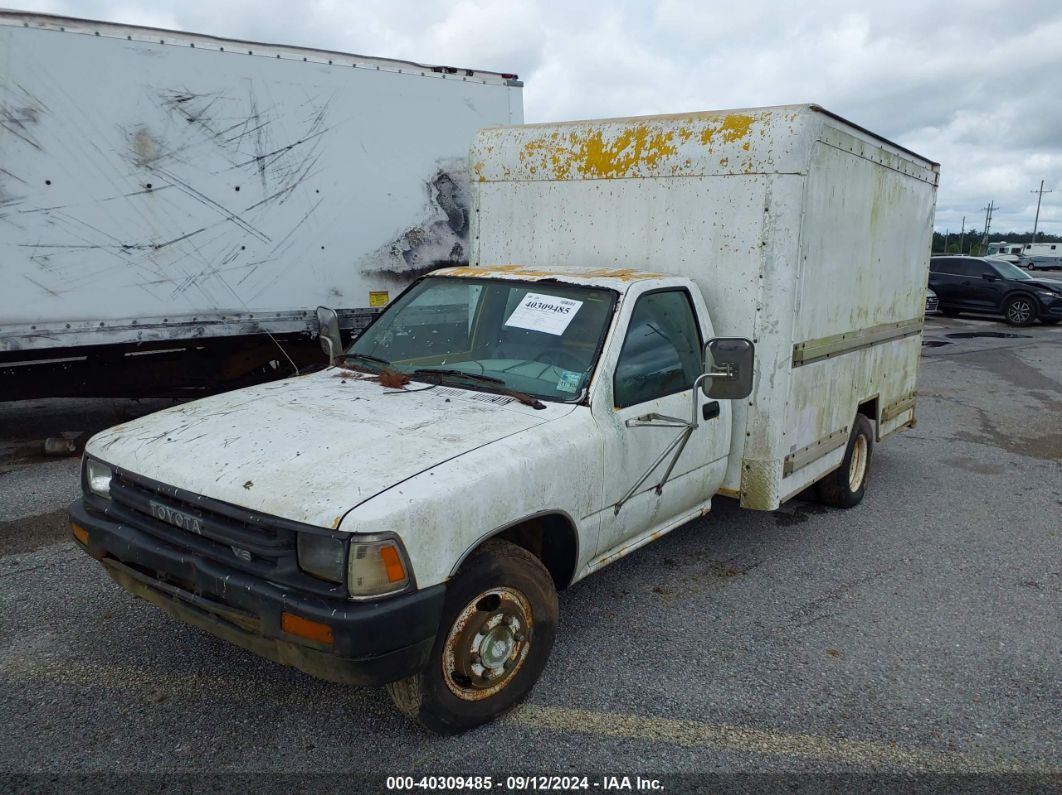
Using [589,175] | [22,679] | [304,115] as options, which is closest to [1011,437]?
[589,175]

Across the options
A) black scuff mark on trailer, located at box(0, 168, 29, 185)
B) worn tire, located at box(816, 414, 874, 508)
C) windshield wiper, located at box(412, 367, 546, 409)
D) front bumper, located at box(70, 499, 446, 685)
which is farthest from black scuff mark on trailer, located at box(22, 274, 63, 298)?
worn tire, located at box(816, 414, 874, 508)

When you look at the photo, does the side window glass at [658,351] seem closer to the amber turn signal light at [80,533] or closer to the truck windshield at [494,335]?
the truck windshield at [494,335]

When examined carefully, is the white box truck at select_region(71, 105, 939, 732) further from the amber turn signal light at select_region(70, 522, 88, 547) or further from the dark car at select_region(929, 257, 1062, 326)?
the dark car at select_region(929, 257, 1062, 326)

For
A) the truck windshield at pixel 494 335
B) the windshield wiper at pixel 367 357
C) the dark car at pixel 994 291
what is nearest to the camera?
the truck windshield at pixel 494 335

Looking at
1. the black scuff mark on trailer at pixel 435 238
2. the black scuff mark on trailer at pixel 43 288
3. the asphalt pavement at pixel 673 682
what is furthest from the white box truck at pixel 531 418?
the black scuff mark on trailer at pixel 43 288

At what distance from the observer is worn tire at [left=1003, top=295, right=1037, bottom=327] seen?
1931 cm

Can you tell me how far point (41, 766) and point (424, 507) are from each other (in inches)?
65.1

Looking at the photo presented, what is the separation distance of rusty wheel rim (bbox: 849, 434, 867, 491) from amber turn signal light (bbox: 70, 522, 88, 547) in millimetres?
4843

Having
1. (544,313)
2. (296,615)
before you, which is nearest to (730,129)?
(544,313)

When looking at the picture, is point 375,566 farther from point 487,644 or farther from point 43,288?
point 43,288

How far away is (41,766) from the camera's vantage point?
2906mm

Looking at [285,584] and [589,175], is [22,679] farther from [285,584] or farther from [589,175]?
[589,175]

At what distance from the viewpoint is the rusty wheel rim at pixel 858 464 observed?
19.7 ft

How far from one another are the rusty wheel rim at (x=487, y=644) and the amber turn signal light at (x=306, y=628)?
0.50 metres
